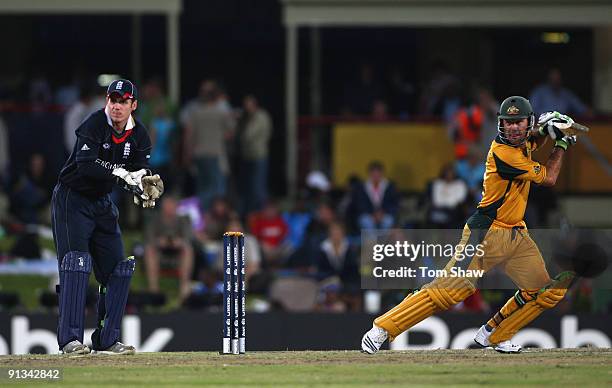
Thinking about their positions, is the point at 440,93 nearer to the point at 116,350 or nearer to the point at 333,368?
the point at 116,350

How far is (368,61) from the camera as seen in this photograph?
21703 millimetres

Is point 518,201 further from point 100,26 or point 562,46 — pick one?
point 100,26

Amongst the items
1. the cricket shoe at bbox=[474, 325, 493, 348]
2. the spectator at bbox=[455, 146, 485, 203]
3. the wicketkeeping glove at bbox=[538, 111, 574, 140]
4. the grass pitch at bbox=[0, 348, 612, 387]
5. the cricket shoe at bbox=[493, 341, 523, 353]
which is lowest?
the grass pitch at bbox=[0, 348, 612, 387]

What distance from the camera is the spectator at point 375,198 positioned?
59.7 feet

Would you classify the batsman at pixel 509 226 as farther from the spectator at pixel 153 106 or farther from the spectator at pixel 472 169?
the spectator at pixel 153 106

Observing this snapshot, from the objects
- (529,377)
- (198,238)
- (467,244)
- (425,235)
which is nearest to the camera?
(529,377)

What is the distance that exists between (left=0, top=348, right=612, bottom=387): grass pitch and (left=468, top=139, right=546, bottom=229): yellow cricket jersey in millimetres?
1000

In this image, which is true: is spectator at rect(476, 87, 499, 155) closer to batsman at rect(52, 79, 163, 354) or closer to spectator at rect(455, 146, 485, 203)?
spectator at rect(455, 146, 485, 203)

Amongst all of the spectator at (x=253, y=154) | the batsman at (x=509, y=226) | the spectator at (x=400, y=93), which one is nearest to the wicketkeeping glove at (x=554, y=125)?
the batsman at (x=509, y=226)

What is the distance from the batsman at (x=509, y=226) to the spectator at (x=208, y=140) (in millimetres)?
8194

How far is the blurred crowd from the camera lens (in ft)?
56.0

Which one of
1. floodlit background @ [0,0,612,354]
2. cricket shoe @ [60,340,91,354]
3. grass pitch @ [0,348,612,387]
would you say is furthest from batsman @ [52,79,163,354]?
floodlit background @ [0,0,612,354]

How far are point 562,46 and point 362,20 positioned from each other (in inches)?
133

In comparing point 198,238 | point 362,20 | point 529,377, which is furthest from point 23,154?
point 529,377
